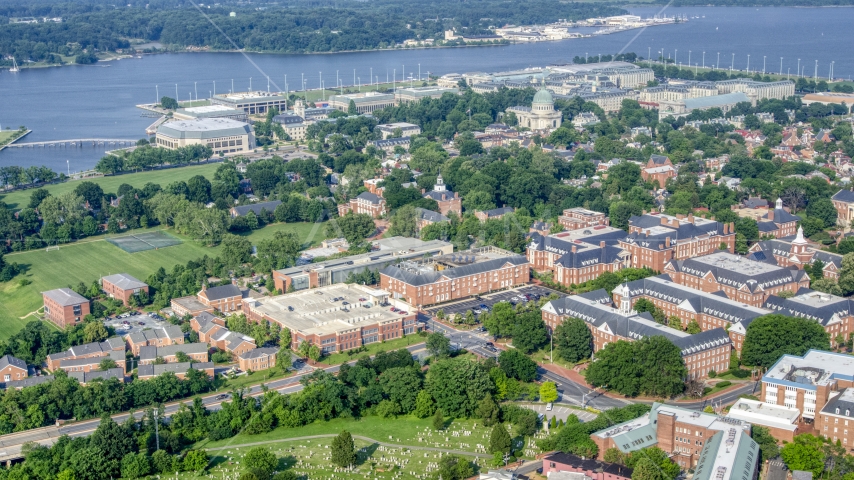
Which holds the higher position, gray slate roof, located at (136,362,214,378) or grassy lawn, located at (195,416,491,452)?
gray slate roof, located at (136,362,214,378)

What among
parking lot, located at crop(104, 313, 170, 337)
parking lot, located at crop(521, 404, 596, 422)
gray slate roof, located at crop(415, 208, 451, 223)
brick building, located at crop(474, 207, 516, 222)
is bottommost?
parking lot, located at crop(521, 404, 596, 422)

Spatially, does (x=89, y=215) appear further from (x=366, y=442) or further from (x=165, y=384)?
(x=366, y=442)

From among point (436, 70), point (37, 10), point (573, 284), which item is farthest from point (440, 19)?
point (573, 284)

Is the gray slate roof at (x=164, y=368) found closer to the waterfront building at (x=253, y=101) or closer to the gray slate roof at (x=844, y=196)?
the gray slate roof at (x=844, y=196)

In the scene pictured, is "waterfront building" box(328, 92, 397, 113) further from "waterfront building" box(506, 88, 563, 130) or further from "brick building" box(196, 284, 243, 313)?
"brick building" box(196, 284, 243, 313)

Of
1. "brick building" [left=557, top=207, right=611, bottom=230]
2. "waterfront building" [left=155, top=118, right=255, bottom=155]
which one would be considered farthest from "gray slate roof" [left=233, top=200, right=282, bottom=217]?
"waterfront building" [left=155, top=118, right=255, bottom=155]

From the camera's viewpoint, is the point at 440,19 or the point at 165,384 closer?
the point at 165,384

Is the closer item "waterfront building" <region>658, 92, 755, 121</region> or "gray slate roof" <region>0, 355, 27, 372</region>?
"gray slate roof" <region>0, 355, 27, 372</region>

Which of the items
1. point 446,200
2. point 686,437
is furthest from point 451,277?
point 686,437
